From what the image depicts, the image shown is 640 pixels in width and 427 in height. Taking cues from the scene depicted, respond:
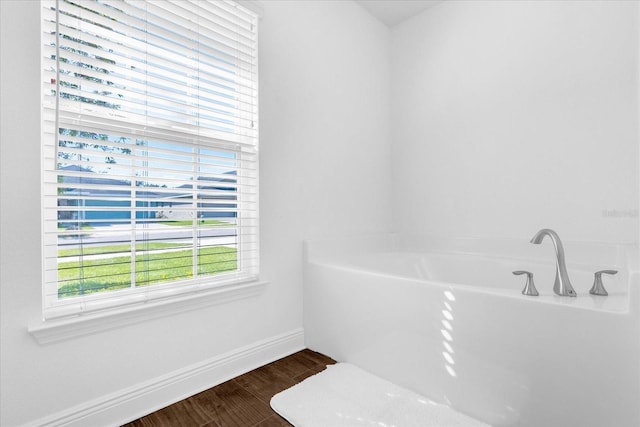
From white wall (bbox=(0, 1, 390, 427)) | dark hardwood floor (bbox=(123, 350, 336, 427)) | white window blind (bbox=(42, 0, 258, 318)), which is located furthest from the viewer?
dark hardwood floor (bbox=(123, 350, 336, 427))

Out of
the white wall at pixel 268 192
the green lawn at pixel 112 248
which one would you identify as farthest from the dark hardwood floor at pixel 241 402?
the green lawn at pixel 112 248

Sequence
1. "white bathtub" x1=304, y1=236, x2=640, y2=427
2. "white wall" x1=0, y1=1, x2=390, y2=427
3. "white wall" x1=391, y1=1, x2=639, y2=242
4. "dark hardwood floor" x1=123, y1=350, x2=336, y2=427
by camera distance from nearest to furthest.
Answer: "white bathtub" x1=304, y1=236, x2=640, y2=427
"white wall" x1=0, y1=1, x2=390, y2=427
"dark hardwood floor" x1=123, y1=350, x2=336, y2=427
"white wall" x1=391, y1=1, x2=639, y2=242

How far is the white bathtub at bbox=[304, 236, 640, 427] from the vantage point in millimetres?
1072

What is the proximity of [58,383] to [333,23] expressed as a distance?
2.73 meters

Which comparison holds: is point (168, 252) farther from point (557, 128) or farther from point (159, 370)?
point (557, 128)

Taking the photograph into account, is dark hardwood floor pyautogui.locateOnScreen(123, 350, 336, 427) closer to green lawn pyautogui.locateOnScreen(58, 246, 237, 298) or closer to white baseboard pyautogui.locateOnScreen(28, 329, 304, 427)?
white baseboard pyautogui.locateOnScreen(28, 329, 304, 427)

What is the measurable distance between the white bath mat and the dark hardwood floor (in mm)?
72

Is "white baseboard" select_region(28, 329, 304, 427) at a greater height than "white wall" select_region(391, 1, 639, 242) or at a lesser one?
lesser

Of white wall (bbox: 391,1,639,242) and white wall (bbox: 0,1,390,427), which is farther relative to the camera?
white wall (bbox: 391,1,639,242)

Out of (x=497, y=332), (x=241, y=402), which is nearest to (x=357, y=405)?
(x=241, y=402)

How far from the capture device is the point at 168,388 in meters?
1.55

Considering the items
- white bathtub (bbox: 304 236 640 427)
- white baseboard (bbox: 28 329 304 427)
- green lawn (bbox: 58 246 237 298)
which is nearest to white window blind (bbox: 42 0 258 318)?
green lawn (bbox: 58 246 237 298)

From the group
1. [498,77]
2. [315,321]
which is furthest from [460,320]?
[498,77]

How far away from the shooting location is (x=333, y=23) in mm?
2436
